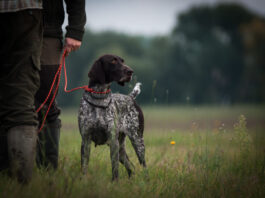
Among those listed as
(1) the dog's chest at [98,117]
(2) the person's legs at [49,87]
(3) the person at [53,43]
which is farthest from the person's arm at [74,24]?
(1) the dog's chest at [98,117]

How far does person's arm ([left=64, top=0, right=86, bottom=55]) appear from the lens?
347 cm

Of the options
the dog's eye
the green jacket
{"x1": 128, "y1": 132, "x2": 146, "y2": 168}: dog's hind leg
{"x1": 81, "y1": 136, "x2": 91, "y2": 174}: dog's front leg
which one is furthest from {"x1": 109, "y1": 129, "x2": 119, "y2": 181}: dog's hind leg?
the green jacket

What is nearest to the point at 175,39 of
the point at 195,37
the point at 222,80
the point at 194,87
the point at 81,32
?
the point at 195,37

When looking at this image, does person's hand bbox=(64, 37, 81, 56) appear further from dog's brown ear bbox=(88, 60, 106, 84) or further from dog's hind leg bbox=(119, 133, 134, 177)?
dog's hind leg bbox=(119, 133, 134, 177)

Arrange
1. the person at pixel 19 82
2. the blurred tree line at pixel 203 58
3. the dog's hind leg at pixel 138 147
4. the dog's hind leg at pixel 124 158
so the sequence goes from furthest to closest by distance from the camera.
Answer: the blurred tree line at pixel 203 58 → the dog's hind leg at pixel 138 147 → the dog's hind leg at pixel 124 158 → the person at pixel 19 82

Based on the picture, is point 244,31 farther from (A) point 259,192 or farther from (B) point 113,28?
(A) point 259,192

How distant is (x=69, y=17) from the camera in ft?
11.6

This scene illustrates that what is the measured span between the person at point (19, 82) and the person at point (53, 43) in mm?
588

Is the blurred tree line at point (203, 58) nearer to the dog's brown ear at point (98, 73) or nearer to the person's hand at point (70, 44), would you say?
the dog's brown ear at point (98, 73)

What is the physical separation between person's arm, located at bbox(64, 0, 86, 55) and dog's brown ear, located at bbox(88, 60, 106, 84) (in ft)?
2.38

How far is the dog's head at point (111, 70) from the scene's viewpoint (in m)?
4.30

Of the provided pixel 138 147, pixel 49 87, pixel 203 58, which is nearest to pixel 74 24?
pixel 49 87

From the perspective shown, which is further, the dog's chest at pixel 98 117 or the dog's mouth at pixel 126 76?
the dog's mouth at pixel 126 76

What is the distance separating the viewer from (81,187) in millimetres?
2861
